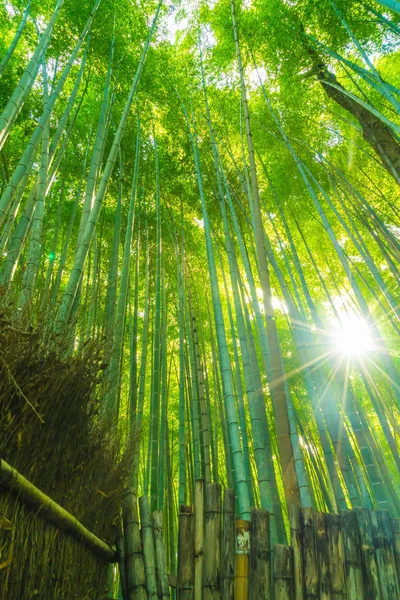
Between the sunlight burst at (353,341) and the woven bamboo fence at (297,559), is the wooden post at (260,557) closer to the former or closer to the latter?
the woven bamboo fence at (297,559)

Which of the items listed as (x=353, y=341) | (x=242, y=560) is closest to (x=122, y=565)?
(x=242, y=560)

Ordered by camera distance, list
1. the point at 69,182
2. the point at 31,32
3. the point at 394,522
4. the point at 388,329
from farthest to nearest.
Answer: the point at 388,329 < the point at 69,182 < the point at 31,32 < the point at 394,522

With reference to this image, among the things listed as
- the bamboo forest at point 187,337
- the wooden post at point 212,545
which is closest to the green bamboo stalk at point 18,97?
the bamboo forest at point 187,337

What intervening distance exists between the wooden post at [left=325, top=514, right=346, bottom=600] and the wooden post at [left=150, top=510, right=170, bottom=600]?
27.5 inches

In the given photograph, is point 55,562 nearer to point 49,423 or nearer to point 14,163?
point 49,423

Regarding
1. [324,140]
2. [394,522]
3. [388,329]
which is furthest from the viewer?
[388,329]

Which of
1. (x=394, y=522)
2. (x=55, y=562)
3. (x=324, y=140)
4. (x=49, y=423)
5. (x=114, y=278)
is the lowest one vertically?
(x=55, y=562)

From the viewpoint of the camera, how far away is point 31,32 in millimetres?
4477

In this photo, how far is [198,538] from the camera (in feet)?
5.68

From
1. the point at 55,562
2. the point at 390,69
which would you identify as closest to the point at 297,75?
the point at 390,69

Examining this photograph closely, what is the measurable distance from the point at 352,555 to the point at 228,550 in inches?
19.4

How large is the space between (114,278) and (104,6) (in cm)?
307

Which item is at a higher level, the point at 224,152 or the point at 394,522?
the point at 224,152

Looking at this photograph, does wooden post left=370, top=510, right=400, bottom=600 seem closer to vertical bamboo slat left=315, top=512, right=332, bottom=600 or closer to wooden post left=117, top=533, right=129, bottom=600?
vertical bamboo slat left=315, top=512, right=332, bottom=600
